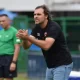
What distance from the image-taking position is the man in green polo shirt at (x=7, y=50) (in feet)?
28.3

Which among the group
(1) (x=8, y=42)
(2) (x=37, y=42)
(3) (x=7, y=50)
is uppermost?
(2) (x=37, y=42)

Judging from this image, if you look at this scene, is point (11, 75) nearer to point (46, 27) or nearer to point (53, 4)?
point (46, 27)

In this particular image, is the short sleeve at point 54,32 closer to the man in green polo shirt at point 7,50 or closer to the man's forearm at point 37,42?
the man's forearm at point 37,42

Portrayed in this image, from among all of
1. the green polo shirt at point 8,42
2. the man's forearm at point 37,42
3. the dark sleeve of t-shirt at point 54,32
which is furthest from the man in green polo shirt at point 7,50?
the man's forearm at point 37,42

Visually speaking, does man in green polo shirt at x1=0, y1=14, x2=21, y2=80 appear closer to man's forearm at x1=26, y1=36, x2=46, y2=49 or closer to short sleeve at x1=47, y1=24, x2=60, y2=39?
short sleeve at x1=47, y1=24, x2=60, y2=39

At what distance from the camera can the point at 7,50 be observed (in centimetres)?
870

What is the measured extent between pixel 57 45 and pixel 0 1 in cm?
1646

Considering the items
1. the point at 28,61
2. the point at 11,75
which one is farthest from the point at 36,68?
the point at 11,75

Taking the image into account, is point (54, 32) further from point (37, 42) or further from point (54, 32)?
point (37, 42)

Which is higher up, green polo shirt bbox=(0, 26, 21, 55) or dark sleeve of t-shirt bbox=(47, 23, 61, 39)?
dark sleeve of t-shirt bbox=(47, 23, 61, 39)

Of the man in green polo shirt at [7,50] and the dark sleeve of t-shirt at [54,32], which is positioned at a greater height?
the dark sleeve of t-shirt at [54,32]

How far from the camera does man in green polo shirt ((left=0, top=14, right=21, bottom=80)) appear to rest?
864 centimetres

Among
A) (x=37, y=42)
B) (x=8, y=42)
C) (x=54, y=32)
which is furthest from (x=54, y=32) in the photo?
(x=8, y=42)

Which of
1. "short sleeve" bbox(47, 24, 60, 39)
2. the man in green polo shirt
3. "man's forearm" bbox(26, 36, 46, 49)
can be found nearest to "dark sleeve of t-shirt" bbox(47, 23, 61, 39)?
"short sleeve" bbox(47, 24, 60, 39)
